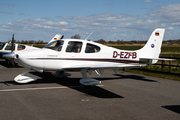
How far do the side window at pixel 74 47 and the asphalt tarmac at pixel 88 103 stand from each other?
158 cm

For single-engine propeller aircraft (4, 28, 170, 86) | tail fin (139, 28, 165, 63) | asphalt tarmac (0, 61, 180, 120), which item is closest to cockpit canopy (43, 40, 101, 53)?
single-engine propeller aircraft (4, 28, 170, 86)

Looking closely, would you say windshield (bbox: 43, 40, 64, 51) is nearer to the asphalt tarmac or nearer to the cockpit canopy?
the cockpit canopy

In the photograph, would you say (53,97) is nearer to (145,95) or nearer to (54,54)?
(54,54)

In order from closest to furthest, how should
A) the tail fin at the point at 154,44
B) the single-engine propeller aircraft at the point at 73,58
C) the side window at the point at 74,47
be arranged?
1. the single-engine propeller aircraft at the point at 73,58
2. the side window at the point at 74,47
3. the tail fin at the point at 154,44

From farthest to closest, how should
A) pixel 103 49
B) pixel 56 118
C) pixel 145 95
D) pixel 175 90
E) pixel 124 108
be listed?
1. pixel 103 49
2. pixel 175 90
3. pixel 145 95
4. pixel 124 108
5. pixel 56 118

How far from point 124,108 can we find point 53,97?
2449 millimetres

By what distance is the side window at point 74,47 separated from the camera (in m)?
8.44

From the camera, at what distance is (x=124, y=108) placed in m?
5.46

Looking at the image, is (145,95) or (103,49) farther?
(103,49)

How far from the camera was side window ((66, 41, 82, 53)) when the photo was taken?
8438 mm

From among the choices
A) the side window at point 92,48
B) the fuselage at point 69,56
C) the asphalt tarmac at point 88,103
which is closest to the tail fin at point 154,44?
the fuselage at point 69,56

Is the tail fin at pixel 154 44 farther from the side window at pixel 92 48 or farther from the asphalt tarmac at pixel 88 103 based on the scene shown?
the side window at pixel 92 48

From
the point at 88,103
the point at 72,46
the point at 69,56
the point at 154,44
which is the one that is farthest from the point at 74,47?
the point at 154,44

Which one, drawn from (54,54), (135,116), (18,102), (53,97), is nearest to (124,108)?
(135,116)
